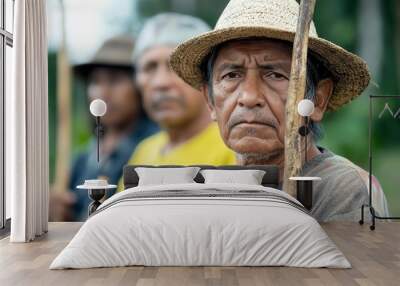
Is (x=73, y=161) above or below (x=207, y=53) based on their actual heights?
below

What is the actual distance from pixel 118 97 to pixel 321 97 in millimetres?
2484

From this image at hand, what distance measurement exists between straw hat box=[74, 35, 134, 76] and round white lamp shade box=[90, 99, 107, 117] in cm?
65

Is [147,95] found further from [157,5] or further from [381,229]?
[381,229]

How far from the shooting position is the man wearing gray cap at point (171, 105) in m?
7.29

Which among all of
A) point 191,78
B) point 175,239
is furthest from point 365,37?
point 175,239

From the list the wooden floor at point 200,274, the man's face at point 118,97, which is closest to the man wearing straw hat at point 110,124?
the man's face at point 118,97

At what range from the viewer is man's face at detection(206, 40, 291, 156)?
7.05 meters

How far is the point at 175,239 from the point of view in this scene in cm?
436

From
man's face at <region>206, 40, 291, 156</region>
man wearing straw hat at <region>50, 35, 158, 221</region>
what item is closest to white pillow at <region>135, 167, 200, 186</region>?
man wearing straw hat at <region>50, 35, 158, 221</region>

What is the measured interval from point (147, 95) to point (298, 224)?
348cm

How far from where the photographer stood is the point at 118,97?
7438 millimetres

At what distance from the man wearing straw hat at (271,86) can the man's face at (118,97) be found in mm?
653

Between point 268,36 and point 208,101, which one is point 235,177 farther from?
point 268,36

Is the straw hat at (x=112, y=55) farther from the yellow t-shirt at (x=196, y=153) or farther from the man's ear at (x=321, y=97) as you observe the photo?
the man's ear at (x=321, y=97)
